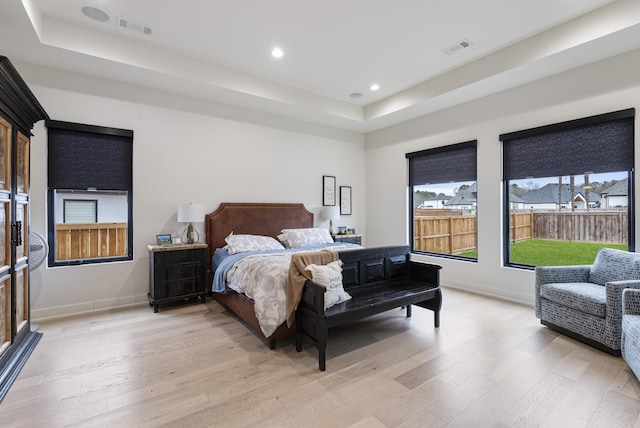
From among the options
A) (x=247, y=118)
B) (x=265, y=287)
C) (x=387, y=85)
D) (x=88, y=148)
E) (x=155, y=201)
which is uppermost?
(x=387, y=85)

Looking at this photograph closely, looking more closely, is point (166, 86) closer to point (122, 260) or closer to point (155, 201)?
point (155, 201)

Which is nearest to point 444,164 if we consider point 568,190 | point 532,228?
point 532,228

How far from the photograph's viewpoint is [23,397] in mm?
2109

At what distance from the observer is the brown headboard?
4.60 meters

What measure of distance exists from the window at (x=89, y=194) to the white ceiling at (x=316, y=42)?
2.62ft

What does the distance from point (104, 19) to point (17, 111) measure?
1.32 metres

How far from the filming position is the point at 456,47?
12.2 feet

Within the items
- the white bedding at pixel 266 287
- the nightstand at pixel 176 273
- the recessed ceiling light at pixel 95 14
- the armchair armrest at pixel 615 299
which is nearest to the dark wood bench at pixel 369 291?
the white bedding at pixel 266 287

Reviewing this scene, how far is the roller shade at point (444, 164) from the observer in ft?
16.0

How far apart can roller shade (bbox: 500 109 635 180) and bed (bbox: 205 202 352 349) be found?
11.2 ft

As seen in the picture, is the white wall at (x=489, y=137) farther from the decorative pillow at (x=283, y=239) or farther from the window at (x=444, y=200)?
the decorative pillow at (x=283, y=239)

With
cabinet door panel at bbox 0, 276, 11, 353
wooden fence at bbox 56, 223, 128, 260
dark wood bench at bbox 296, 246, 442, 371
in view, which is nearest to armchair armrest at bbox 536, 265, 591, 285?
dark wood bench at bbox 296, 246, 442, 371

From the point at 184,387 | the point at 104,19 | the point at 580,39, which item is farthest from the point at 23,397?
the point at 580,39

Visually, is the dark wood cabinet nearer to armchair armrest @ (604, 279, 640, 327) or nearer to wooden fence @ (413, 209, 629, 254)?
armchair armrest @ (604, 279, 640, 327)
